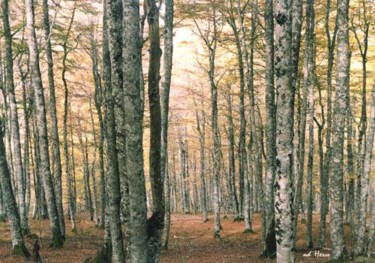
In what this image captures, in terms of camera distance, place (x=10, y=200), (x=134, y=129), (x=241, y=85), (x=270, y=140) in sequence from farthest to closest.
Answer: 1. (x=241, y=85)
2. (x=270, y=140)
3. (x=10, y=200)
4. (x=134, y=129)

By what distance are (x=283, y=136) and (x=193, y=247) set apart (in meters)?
12.7

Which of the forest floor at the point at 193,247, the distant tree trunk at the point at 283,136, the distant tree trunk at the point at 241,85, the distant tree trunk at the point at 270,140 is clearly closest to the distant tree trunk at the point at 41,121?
the forest floor at the point at 193,247

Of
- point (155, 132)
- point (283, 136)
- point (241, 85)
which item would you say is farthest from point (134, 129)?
point (241, 85)

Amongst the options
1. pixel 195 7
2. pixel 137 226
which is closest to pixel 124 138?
pixel 137 226

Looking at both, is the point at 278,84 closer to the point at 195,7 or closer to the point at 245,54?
the point at 245,54

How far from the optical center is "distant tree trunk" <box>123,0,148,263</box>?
6605mm

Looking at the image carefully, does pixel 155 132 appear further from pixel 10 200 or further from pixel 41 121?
pixel 41 121

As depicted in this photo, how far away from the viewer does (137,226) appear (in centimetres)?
672

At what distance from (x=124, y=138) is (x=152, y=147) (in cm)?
57

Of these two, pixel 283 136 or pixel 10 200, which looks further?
pixel 10 200

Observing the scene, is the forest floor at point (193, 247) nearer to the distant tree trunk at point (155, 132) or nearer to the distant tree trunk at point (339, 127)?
the distant tree trunk at point (339, 127)

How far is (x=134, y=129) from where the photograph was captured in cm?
669

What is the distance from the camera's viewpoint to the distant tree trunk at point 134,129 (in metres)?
6.61

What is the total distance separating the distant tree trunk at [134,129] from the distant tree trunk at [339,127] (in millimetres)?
6309
